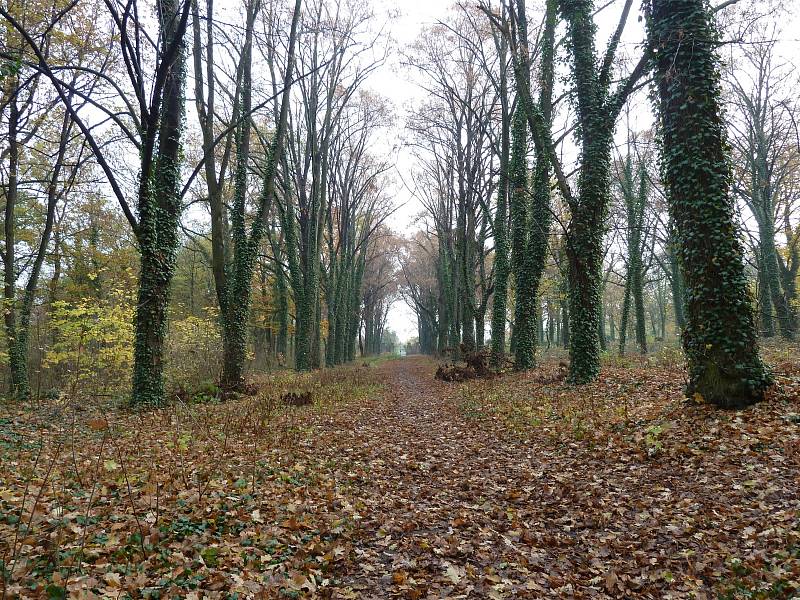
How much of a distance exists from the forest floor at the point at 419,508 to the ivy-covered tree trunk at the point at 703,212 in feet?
1.82

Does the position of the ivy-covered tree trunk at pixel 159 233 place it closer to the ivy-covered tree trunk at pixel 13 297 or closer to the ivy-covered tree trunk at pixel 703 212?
the ivy-covered tree trunk at pixel 13 297

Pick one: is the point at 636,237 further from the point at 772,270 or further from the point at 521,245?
the point at 521,245

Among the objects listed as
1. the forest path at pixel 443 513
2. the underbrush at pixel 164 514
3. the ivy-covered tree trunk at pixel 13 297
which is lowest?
the forest path at pixel 443 513

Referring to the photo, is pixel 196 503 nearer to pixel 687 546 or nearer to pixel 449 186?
pixel 687 546

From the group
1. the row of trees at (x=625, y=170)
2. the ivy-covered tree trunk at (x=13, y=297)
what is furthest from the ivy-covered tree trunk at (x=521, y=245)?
the ivy-covered tree trunk at (x=13, y=297)

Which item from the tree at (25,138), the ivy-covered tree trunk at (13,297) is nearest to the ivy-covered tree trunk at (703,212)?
the tree at (25,138)

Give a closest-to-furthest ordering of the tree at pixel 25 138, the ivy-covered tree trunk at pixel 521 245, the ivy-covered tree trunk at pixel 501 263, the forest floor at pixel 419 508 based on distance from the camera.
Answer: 1. the forest floor at pixel 419 508
2. the tree at pixel 25 138
3. the ivy-covered tree trunk at pixel 521 245
4. the ivy-covered tree trunk at pixel 501 263

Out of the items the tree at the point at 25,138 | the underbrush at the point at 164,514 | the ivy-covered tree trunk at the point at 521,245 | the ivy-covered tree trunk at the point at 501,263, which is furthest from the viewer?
the ivy-covered tree trunk at the point at 501,263

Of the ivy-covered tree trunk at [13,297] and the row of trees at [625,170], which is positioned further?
the ivy-covered tree trunk at [13,297]

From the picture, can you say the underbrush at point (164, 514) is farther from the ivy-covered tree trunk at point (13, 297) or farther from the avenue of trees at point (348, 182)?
the ivy-covered tree trunk at point (13, 297)

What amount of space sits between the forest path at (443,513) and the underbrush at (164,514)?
453mm

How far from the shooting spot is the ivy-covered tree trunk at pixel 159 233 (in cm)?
1034

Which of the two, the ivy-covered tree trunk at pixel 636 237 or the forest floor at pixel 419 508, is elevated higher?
the ivy-covered tree trunk at pixel 636 237

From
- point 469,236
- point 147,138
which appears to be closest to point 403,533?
point 147,138
